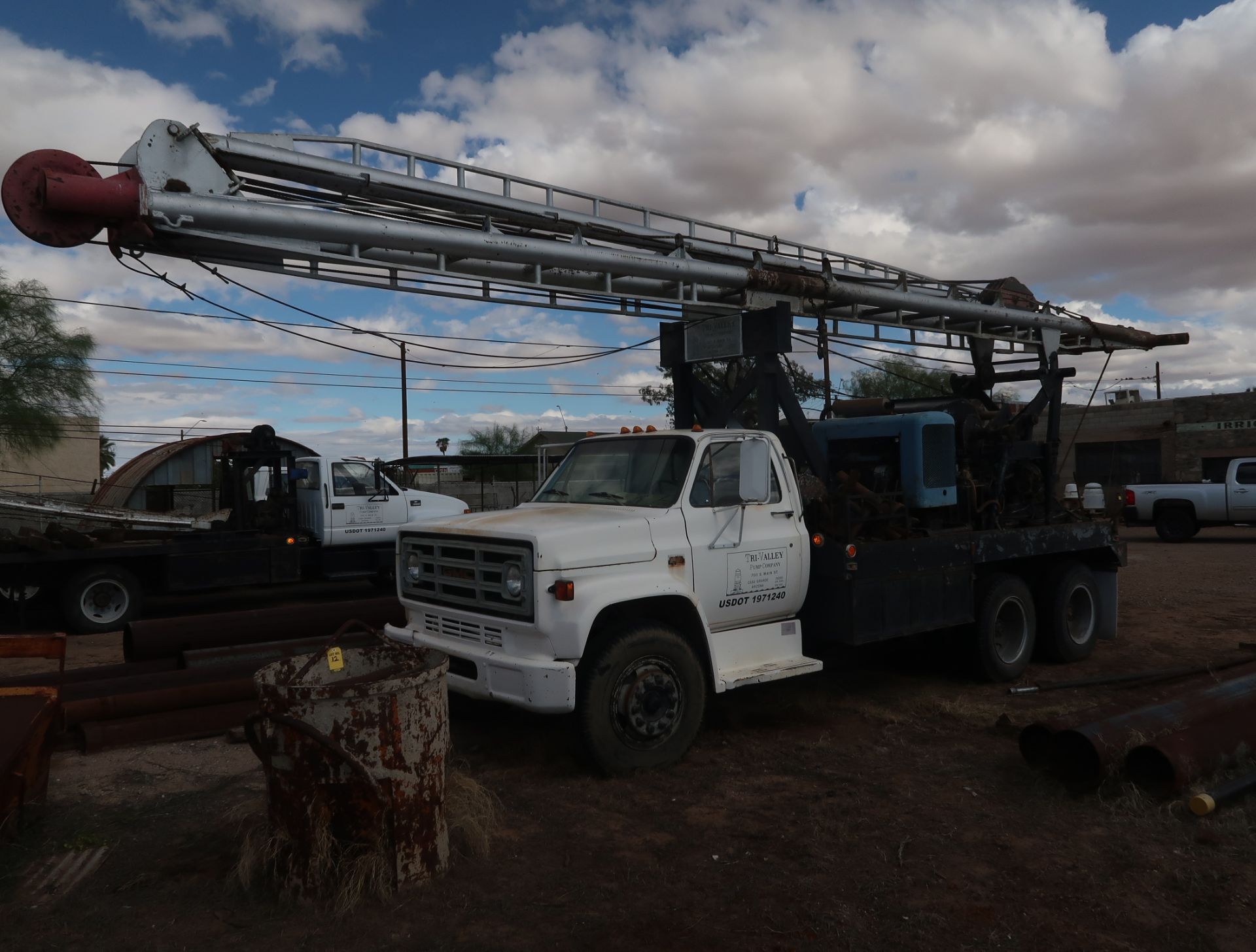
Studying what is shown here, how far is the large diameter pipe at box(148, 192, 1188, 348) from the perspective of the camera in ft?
18.4

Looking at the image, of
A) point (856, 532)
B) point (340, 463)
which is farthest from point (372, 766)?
point (340, 463)

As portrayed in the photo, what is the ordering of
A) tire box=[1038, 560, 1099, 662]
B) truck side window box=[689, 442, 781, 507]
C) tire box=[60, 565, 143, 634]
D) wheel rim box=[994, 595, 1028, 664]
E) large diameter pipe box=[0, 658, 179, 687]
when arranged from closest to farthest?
1. truck side window box=[689, 442, 781, 507]
2. large diameter pipe box=[0, 658, 179, 687]
3. wheel rim box=[994, 595, 1028, 664]
4. tire box=[1038, 560, 1099, 662]
5. tire box=[60, 565, 143, 634]

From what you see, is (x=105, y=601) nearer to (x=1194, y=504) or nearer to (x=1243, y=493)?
(x=1194, y=504)

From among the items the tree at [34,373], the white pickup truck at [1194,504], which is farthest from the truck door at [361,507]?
the white pickup truck at [1194,504]

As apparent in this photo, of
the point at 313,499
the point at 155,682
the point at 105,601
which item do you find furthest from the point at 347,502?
the point at 155,682

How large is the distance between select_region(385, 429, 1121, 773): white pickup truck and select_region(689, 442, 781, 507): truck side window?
1cm

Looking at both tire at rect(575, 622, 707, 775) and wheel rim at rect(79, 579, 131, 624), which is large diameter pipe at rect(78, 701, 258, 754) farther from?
wheel rim at rect(79, 579, 131, 624)

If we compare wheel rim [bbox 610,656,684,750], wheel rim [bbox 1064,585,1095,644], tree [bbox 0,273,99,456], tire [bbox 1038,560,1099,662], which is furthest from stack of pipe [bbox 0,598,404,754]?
tree [bbox 0,273,99,456]

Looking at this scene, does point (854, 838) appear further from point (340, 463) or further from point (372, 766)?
point (340, 463)

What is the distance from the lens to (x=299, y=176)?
20.5 ft

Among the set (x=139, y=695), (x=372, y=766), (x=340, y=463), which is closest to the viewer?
(x=372, y=766)

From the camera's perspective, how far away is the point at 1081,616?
887 cm

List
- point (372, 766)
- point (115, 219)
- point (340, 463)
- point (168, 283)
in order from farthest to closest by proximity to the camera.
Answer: point (340, 463), point (168, 283), point (115, 219), point (372, 766)

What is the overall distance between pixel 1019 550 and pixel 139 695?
22.8ft
